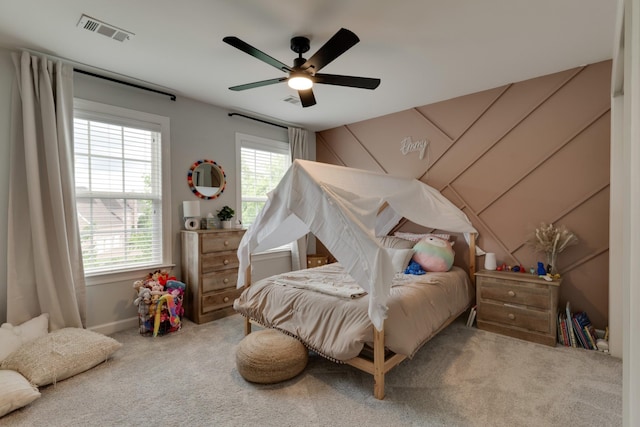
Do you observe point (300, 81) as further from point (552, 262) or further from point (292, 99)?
point (552, 262)

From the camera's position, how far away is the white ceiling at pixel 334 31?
2088 millimetres

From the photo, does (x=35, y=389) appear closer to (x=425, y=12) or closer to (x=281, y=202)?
(x=281, y=202)

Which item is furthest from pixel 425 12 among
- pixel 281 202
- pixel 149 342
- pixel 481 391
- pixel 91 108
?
pixel 149 342

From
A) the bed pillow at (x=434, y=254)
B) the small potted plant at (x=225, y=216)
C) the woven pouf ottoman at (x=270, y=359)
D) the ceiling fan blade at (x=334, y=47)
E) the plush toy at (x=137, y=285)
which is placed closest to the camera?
the ceiling fan blade at (x=334, y=47)

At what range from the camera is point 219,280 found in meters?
3.63

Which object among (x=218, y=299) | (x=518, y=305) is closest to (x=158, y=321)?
→ (x=218, y=299)

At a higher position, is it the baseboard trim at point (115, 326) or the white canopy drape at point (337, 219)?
the white canopy drape at point (337, 219)

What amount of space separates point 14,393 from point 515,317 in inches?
157

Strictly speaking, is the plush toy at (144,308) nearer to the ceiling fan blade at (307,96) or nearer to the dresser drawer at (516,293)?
the ceiling fan blade at (307,96)

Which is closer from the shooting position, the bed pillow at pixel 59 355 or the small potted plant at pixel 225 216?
the bed pillow at pixel 59 355

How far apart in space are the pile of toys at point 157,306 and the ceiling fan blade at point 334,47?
2648mm

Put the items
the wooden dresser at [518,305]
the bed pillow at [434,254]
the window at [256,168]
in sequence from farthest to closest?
the window at [256,168], the bed pillow at [434,254], the wooden dresser at [518,305]

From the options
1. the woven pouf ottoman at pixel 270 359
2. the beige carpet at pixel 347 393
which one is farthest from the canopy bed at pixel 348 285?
the beige carpet at pixel 347 393

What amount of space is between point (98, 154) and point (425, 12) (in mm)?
3314
